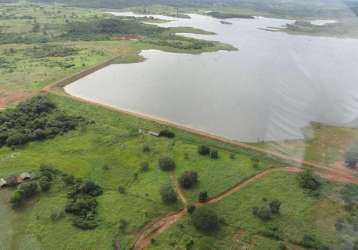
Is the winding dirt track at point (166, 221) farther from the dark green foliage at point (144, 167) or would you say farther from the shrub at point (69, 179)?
the shrub at point (69, 179)

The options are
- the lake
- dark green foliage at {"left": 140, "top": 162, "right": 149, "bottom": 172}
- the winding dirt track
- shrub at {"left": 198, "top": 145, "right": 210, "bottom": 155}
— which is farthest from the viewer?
the lake

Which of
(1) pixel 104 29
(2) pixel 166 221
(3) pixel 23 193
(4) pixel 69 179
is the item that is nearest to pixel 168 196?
(2) pixel 166 221

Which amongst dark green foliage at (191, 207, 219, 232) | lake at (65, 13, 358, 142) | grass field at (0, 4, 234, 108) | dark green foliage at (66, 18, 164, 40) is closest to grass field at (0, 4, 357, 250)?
dark green foliage at (191, 207, 219, 232)

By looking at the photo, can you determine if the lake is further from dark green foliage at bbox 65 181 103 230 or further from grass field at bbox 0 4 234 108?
dark green foliage at bbox 65 181 103 230

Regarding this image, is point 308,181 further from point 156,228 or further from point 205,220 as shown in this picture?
point 156,228

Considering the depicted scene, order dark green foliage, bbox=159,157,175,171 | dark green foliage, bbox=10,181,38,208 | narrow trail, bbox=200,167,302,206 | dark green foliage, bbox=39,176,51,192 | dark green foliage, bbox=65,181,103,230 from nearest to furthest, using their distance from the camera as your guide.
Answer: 1. dark green foliage, bbox=65,181,103,230
2. dark green foliage, bbox=10,181,38,208
3. narrow trail, bbox=200,167,302,206
4. dark green foliage, bbox=39,176,51,192
5. dark green foliage, bbox=159,157,175,171

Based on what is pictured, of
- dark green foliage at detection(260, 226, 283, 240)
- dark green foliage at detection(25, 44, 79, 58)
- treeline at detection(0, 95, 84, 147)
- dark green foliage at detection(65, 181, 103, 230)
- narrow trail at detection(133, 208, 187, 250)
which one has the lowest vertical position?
narrow trail at detection(133, 208, 187, 250)

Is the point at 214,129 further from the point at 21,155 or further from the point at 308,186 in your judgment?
the point at 21,155
